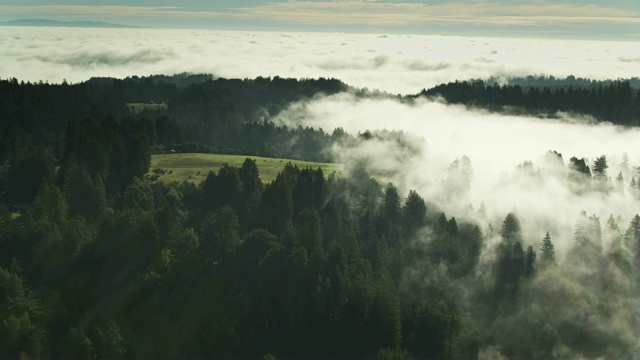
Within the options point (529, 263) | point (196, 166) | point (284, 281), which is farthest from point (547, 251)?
point (196, 166)

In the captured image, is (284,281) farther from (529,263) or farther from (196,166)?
(196,166)

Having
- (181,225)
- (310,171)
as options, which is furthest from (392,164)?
(181,225)

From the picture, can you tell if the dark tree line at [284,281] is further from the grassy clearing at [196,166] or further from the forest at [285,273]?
the grassy clearing at [196,166]

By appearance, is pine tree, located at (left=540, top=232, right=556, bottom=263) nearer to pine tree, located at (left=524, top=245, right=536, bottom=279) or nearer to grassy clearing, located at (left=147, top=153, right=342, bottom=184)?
pine tree, located at (left=524, top=245, right=536, bottom=279)

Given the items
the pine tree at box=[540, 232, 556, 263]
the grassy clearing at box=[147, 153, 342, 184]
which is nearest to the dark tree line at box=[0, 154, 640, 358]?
the pine tree at box=[540, 232, 556, 263]

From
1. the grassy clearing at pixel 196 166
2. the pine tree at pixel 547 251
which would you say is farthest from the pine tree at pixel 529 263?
the grassy clearing at pixel 196 166
